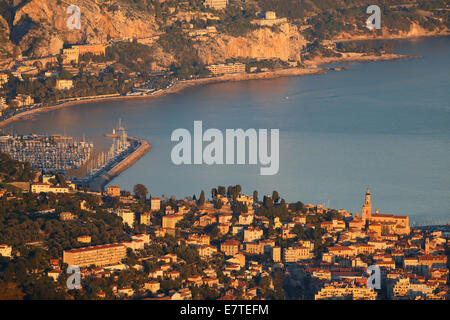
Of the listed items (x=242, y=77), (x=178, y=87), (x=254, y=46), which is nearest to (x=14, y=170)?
(x=178, y=87)

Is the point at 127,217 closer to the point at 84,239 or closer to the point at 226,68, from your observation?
the point at 84,239

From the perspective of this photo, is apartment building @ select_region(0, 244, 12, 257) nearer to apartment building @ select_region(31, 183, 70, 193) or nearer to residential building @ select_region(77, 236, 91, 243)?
residential building @ select_region(77, 236, 91, 243)

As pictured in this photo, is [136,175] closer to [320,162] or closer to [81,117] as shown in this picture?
[320,162]

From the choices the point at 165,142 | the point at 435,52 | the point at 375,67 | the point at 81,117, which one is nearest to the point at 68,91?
the point at 81,117

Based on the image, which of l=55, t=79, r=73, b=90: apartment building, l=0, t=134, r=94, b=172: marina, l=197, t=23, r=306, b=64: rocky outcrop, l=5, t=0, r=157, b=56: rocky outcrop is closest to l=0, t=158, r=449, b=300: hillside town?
l=0, t=134, r=94, b=172: marina

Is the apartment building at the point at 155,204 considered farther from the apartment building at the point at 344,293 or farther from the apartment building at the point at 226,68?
the apartment building at the point at 226,68

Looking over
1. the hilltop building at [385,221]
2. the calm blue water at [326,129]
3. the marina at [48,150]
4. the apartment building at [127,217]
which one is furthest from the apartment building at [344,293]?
the marina at [48,150]
